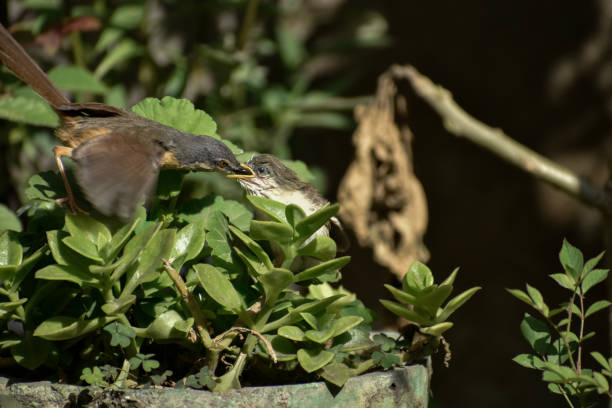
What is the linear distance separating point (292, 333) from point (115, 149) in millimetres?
447

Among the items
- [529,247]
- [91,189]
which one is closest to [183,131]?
[91,189]

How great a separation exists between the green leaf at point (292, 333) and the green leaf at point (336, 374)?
0.06m

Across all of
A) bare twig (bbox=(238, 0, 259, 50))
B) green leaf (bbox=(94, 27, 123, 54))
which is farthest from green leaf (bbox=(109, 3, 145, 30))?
bare twig (bbox=(238, 0, 259, 50))

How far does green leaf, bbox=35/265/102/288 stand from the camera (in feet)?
3.44

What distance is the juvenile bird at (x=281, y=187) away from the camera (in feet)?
5.03

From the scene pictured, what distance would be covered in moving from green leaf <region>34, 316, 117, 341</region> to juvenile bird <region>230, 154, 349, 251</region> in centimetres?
54

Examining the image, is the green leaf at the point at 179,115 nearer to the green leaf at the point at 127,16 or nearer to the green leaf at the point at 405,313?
the green leaf at the point at 405,313

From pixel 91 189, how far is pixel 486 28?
2.75 m

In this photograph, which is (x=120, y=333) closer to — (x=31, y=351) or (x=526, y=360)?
(x=31, y=351)

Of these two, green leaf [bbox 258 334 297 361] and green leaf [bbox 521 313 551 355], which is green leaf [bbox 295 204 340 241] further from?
green leaf [bbox 521 313 551 355]

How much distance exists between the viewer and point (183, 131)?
142 centimetres

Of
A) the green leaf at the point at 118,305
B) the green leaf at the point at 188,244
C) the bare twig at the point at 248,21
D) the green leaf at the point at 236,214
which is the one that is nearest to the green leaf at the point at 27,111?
the green leaf at the point at 236,214

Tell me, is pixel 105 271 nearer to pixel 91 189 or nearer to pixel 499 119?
pixel 91 189

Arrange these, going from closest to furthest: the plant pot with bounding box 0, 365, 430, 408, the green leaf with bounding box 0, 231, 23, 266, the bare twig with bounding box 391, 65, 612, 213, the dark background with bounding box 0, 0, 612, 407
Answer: the plant pot with bounding box 0, 365, 430, 408 < the green leaf with bounding box 0, 231, 23, 266 < the bare twig with bounding box 391, 65, 612, 213 < the dark background with bounding box 0, 0, 612, 407
